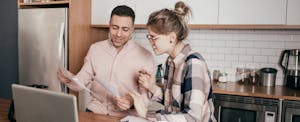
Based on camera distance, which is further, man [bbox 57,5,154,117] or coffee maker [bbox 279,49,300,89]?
coffee maker [bbox 279,49,300,89]

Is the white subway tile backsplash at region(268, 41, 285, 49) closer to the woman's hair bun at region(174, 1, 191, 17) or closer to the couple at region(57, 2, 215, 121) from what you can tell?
the couple at region(57, 2, 215, 121)

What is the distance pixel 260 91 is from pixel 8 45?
10.6 feet

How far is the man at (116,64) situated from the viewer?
2195 mm

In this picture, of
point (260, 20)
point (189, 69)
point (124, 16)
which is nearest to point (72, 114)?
point (189, 69)

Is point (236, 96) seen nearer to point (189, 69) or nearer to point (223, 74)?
point (223, 74)

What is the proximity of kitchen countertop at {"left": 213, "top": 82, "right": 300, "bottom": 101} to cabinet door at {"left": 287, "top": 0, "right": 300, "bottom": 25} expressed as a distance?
1.97 ft

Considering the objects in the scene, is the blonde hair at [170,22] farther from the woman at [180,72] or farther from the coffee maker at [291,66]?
the coffee maker at [291,66]

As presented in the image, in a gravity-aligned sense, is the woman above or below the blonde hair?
below

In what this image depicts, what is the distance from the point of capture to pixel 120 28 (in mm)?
2191

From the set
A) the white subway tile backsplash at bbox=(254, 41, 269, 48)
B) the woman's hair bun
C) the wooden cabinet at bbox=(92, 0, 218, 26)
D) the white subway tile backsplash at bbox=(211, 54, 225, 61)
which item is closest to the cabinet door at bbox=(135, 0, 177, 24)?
the wooden cabinet at bbox=(92, 0, 218, 26)

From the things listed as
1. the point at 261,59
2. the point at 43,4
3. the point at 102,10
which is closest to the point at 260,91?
the point at 261,59

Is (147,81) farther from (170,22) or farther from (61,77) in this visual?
(61,77)

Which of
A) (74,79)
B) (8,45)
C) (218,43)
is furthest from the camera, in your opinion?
(8,45)

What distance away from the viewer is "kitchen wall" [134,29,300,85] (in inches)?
119
